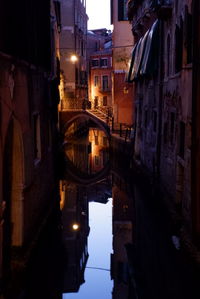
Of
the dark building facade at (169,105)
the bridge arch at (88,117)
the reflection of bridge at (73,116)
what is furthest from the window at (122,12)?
the dark building facade at (169,105)

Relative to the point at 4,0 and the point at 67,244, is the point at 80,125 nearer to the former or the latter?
the point at 67,244

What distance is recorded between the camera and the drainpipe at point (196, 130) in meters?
9.79

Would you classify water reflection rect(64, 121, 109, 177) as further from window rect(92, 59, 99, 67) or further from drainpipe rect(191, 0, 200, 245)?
drainpipe rect(191, 0, 200, 245)

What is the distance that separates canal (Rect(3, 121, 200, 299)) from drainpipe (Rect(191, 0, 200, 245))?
3.33 feet

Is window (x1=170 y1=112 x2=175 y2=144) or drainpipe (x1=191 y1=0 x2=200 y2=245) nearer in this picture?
drainpipe (x1=191 y1=0 x2=200 y2=245)

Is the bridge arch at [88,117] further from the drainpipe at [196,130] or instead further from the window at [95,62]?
the window at [95,62]

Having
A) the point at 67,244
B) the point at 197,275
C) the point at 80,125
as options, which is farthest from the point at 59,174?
the point at 80,125

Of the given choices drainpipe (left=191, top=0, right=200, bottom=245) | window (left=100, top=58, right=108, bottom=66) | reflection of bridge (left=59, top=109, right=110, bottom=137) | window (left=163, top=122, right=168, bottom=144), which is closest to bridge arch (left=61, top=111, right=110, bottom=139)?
reflection of bridge (left=59, top=109, right=110, bottom=137)

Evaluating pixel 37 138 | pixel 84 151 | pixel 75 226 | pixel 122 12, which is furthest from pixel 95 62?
pixel 37 138

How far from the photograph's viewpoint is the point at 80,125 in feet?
149

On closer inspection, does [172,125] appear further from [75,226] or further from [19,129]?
[19,129]

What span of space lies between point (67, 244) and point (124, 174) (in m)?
10.9

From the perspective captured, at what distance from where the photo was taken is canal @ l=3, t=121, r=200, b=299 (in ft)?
30.6

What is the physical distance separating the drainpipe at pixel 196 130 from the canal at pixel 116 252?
1.02m
